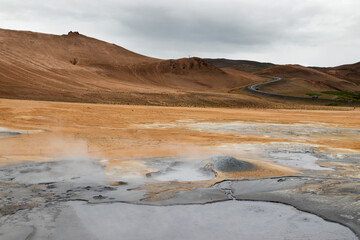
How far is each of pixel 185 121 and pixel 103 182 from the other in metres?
9.48

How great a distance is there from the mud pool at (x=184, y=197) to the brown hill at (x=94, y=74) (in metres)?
18.5

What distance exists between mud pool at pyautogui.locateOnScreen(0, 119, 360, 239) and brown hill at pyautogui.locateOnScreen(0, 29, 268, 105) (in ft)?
60.8

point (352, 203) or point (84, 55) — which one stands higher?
point (84, 55)

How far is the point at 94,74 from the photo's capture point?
3981 centimetres

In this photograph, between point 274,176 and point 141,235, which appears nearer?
point 141,235

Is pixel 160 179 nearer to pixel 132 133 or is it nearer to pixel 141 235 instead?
pixel 141 235

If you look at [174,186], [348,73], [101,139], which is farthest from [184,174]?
[348,73]

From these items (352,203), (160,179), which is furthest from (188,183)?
(352,203)

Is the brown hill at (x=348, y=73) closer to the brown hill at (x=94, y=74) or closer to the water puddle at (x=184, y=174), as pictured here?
the brown hill at (x=94, y=74)

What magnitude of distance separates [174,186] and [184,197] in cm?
61

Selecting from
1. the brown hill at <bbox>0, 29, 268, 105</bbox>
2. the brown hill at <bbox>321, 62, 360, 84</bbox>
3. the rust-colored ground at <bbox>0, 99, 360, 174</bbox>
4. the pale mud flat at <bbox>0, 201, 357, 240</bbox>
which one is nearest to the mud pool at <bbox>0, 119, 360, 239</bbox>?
the pale mud flat at <bbox>0, 201, 357, 240</bbox>

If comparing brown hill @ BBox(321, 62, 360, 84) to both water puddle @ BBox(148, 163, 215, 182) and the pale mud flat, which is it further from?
the pale mud flat

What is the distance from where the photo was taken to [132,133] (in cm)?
1146

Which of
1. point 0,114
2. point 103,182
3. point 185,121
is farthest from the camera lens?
point 185,121
